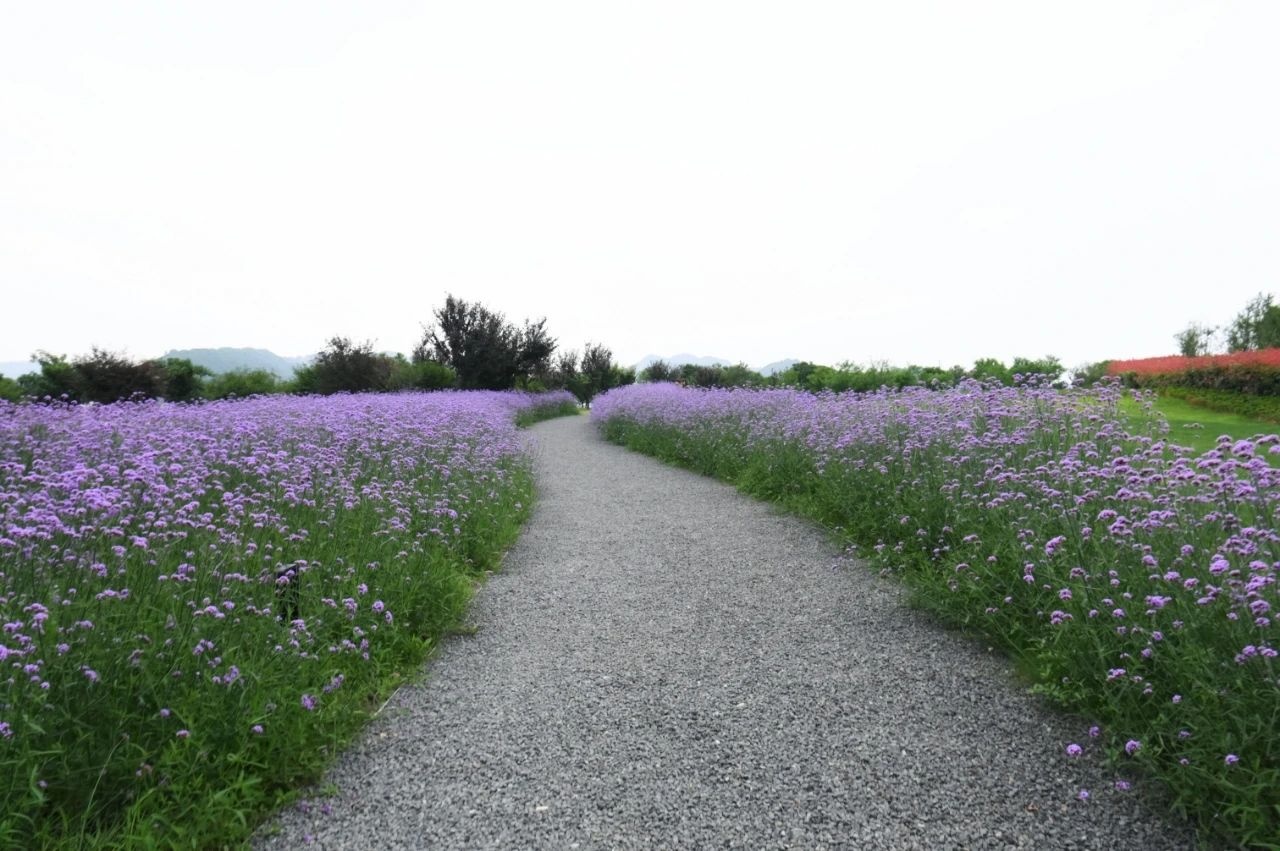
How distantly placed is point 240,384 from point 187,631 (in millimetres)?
21085

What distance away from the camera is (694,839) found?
8.13 ft

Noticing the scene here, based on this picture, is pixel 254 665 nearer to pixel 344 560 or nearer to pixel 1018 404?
pixel 344 560

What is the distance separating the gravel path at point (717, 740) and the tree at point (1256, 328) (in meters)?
40.2

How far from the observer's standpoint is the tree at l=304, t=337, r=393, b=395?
24.3 metres

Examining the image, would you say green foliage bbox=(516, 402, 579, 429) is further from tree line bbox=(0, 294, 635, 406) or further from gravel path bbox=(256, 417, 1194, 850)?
gravel path bbox=(256, 417, 1194, 850)

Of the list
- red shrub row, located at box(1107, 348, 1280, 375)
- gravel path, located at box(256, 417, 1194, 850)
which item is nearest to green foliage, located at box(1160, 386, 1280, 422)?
red shrub row, located at box(1107, 348, 1280, 375)

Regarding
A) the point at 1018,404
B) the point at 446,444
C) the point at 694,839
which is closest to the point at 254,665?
the point at 694,839

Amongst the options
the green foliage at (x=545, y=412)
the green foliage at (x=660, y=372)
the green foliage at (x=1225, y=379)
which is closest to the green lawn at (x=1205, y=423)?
the green foliage at (x=1225, y=379)

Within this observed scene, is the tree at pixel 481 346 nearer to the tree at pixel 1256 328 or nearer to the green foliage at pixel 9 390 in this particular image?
the green foliage at pixel 9 390

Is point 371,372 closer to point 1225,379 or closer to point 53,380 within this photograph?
point 53,380

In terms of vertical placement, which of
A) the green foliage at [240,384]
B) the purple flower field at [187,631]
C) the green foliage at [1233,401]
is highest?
the green foliage at [240,384]

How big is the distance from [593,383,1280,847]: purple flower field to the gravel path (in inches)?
8.7

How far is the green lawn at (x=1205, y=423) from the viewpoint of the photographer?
34.6 ft

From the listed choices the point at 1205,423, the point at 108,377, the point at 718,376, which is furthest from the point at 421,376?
the point at 1205,423
